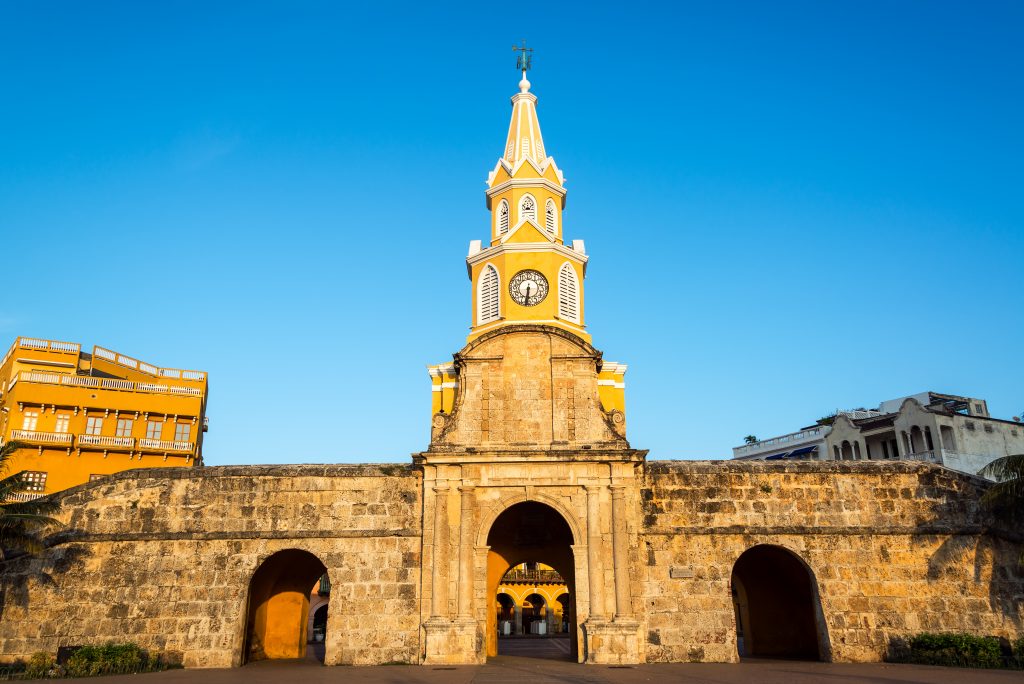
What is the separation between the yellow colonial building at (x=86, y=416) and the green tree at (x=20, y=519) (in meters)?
19.8

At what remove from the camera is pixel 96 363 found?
4994 cm

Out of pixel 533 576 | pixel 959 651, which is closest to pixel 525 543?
pixel 959 651

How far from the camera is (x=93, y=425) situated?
1770 inches

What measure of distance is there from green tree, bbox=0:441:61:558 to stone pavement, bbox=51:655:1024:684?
4745 millimetres

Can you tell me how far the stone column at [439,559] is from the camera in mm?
20625

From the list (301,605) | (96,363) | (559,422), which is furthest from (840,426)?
(96,363)

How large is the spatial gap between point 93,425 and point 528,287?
28.8 metres

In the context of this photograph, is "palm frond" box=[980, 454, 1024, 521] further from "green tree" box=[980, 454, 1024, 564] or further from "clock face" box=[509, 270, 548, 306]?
"clock face" box=[509, 270, 548, 306]

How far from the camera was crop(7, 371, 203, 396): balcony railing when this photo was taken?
44781 mm

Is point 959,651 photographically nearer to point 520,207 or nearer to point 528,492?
point 528,492

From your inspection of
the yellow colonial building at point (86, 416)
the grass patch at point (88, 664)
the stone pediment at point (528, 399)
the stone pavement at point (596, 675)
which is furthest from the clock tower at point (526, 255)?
the yellow colonial building at point (86, 416)

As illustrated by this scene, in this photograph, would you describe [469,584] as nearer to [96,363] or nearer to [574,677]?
[574,677]

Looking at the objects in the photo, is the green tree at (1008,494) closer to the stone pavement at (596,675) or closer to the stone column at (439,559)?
the stone pavement at (596,675)

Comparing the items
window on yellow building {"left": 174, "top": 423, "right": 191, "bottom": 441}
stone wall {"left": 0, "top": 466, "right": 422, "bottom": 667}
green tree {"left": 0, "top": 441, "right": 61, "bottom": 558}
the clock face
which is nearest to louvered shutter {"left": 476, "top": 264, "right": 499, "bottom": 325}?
the clock face
